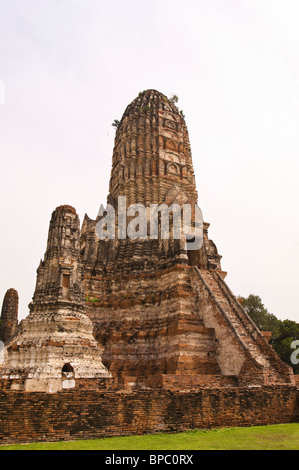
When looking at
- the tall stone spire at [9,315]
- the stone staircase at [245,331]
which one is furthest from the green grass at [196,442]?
the tall stone spire at [9,315]

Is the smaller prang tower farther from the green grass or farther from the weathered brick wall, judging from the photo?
the green grass

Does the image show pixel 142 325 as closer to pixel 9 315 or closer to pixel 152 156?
pixel 9 315

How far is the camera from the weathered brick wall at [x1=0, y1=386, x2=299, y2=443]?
8.19m

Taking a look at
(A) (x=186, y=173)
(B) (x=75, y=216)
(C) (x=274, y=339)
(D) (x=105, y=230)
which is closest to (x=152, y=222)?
(D) (x=105, y=230)

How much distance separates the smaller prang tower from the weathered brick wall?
241 cm

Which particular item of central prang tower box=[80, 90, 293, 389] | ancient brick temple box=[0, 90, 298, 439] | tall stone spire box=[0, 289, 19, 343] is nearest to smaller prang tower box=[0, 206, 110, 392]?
ancient brick temple box=[0, 90, 298, 439]

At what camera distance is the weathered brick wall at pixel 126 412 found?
8.19 metres

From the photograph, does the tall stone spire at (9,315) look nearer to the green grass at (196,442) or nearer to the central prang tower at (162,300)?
the central prang tower at (162,300)

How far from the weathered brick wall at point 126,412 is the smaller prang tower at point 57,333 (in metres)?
2.41

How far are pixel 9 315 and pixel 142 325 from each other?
1249cm

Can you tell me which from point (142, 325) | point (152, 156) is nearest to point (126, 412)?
point (142, 325)

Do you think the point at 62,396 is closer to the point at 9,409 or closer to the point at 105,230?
the point at 9,409
